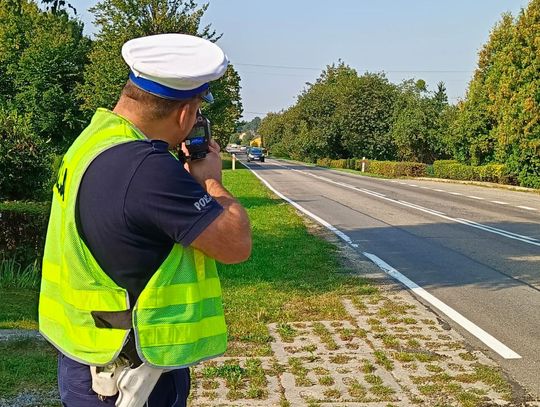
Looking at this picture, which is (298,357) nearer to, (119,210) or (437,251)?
(119,210)

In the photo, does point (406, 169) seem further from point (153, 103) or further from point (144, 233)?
point (144, 233)

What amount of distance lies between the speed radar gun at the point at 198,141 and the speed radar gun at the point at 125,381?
70 cm

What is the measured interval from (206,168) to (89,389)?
0.79 meters

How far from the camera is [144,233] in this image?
196 cm

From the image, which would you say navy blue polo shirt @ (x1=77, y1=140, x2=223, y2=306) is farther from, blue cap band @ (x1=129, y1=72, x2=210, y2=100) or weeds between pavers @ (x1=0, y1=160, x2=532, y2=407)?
weeds between pavers @ (x1=0, y1=160, x2=532, y2=407)

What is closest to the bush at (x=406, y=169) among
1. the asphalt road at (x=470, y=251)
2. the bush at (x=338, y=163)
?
the bush at (x=338, y=163)

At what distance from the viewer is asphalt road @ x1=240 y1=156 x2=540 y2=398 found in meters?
6.70

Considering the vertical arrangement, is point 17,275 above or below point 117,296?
below

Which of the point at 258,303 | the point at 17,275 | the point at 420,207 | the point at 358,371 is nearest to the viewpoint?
the point at 358,371

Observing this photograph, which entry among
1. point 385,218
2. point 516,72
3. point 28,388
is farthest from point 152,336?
point 516,72

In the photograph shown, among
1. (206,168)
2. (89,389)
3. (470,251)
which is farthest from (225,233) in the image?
(470,251)

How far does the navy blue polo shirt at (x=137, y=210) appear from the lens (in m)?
1.92

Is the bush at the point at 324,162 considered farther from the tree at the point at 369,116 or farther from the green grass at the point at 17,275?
the green grass at the point at 17,275

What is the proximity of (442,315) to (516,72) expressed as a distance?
29.1 meters
